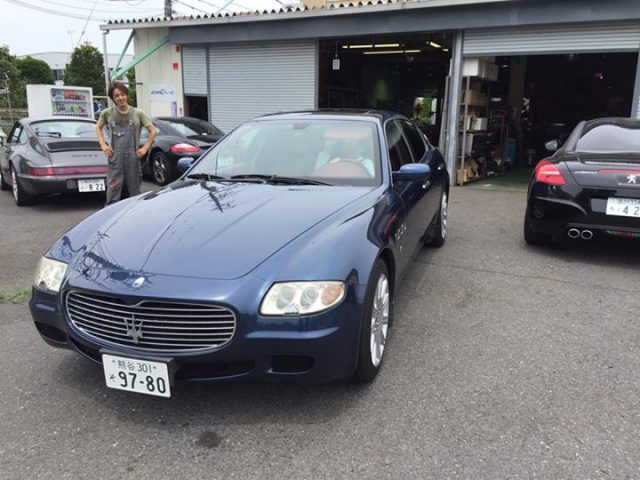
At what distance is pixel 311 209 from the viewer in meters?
2.91

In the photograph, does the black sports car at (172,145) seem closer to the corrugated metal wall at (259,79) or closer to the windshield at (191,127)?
the windshield at (191,127)

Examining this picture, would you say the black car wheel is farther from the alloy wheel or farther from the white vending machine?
the alloy wheel

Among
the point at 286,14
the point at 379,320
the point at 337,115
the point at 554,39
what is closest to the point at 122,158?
the point at 337,115

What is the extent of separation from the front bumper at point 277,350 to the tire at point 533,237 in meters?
3.52

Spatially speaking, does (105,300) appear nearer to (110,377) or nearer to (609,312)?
(110,377)

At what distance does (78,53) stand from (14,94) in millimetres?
14693

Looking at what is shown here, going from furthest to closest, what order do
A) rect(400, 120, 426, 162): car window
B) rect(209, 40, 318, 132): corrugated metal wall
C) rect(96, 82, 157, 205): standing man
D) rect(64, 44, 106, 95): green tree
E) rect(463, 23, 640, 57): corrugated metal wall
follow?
rect(64, 44, 106, 95): green tree < rect(209, 40, 318, 132): corrugated metal wall < rect(463, 23, 640, 57): corrugated metal wall < rect(96, 82, 157, 205): standing man < rect(400, 120, 426, 162): car window

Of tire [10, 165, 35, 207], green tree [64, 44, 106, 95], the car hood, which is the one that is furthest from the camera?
green tree [64, 44, 106, 95]

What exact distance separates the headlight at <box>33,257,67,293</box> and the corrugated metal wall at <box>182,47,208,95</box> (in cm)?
1094

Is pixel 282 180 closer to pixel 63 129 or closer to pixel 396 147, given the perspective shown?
pixel 396 147

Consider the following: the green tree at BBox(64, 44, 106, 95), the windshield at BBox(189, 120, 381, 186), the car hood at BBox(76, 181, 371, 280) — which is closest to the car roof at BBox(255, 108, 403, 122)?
the windshield at BBox(189, 120, 381, 186)

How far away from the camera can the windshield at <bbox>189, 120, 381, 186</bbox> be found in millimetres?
3531

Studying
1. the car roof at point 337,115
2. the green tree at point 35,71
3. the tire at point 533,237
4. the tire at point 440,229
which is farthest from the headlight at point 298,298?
the green tree at point 35,71

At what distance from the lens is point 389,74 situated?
19.8m
